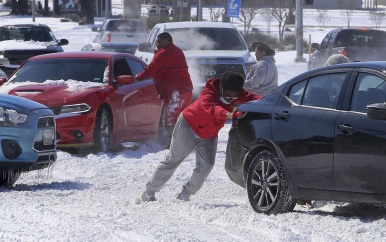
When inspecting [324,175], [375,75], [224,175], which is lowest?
[224,175]

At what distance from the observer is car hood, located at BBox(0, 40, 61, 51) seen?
27.2 meters

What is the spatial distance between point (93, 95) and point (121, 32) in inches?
891

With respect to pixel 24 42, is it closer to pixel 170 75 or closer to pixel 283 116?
pixel 170 75

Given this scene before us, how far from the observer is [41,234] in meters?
7.96

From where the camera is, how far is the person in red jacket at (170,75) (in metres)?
15.1

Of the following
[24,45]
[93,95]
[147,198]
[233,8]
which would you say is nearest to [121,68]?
[93,95]

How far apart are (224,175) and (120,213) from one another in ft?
11.9

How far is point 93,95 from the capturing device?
1459 centimetres

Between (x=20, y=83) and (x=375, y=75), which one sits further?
(x=20, y=83)

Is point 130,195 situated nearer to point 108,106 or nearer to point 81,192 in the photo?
point 81,192

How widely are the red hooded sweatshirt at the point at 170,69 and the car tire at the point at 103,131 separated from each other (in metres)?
0.88

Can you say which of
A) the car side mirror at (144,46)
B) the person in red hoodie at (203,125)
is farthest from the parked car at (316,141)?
the car side mirror at (144,46)

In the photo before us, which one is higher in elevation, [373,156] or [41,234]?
[373,156]

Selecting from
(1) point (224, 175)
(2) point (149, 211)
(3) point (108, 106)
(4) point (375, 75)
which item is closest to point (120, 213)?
(2) point (149, 211)
